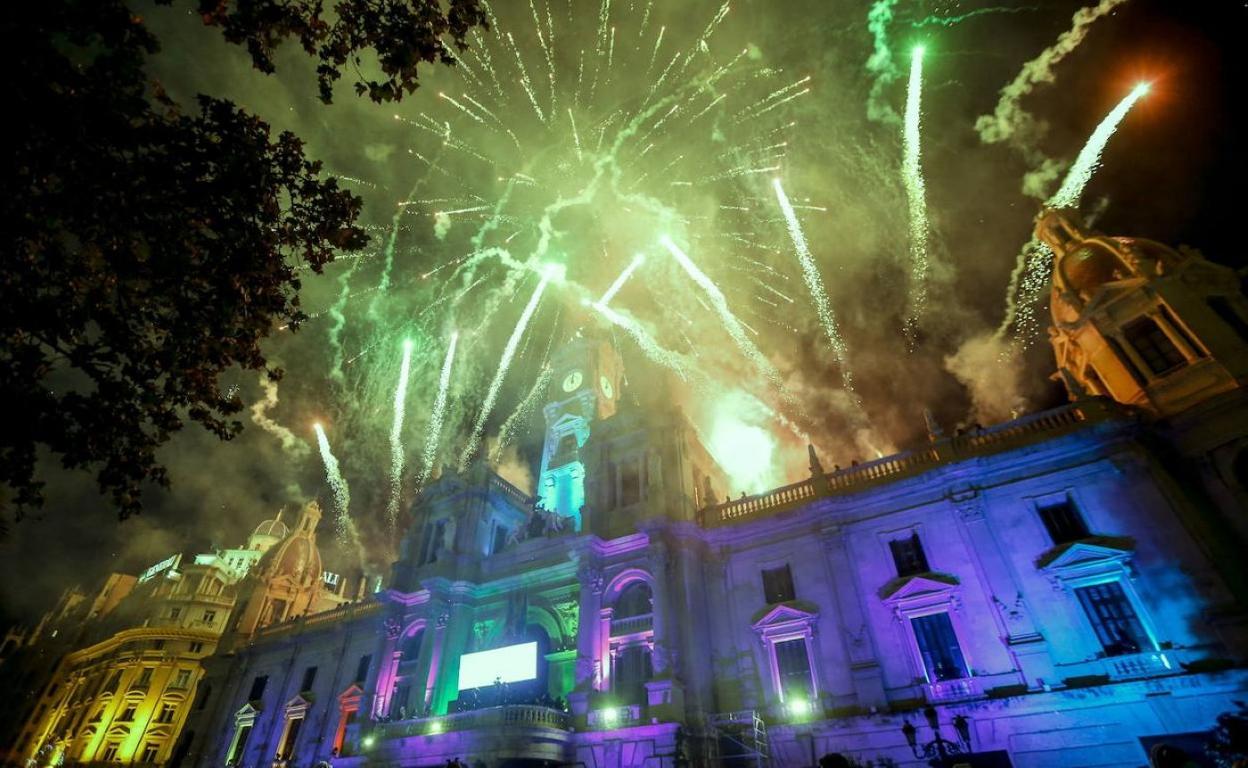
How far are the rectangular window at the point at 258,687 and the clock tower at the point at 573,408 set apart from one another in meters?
21.9

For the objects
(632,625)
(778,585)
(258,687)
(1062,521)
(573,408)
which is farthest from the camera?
(573,408)

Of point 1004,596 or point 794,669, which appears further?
point 794,669

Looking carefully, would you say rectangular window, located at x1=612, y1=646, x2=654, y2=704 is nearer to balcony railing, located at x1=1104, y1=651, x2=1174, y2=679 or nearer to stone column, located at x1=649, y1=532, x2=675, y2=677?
stone column, located at x1=649, y1=532, x2=675, y2=677

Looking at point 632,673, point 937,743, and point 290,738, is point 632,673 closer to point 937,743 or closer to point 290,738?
point 937,743

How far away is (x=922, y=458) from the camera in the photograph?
23000 mm

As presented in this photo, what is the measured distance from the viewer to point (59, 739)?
50.6m

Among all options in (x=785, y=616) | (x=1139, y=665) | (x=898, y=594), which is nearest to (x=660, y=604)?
(x=785, y=616)

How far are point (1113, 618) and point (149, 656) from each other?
71353mm

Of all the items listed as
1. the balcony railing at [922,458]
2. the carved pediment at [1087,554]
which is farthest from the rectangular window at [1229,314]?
the carved pediment at [1087,554]

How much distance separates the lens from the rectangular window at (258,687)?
36031 millimetres

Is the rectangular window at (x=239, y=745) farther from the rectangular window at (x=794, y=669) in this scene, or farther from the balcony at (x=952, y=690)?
the balcony at (x=952, y=690)

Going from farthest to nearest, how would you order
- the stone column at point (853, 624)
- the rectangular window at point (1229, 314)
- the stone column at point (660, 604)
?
1. the stone column at point (660, 604)
2. the rectangular window at point (1229, 314)
3. the stone column at point (853, 624)

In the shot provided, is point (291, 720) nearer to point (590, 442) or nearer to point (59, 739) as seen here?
point (590, 442)

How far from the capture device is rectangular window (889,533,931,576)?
21.1 metres
